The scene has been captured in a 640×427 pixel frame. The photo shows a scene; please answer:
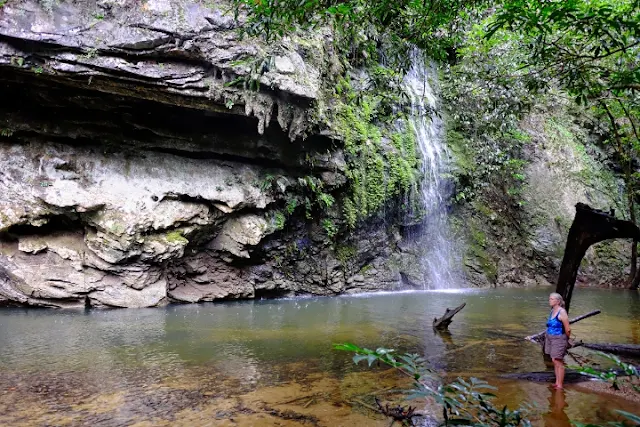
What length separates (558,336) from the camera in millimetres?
5453

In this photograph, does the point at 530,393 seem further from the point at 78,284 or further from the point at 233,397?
the point at 78,284

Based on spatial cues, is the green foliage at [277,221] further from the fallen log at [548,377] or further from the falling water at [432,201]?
the fallen log at [548,377]

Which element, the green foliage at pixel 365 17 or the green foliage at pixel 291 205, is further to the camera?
the green foliage at pixel 291 205

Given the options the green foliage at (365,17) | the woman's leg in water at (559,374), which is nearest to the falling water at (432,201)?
the green foliage at (365,17)

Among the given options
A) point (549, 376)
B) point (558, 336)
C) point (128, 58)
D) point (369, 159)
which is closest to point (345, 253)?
point (369, 159)

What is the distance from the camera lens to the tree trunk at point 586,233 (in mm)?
6203

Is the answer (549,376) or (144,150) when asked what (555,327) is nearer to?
(549,376)

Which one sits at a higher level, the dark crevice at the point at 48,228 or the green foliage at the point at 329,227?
the green foliage at the point at 329,227

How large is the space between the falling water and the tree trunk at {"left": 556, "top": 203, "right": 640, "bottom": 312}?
33.1ft

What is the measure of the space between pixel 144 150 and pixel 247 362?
8.05m

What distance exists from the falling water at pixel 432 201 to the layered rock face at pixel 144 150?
4.77m

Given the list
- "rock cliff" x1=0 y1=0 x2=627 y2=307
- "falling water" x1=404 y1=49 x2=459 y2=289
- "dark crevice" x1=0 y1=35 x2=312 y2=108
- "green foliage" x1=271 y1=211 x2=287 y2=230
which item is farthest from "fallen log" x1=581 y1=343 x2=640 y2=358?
"falling water" x1=404 y1=49 x2=459 y2=289

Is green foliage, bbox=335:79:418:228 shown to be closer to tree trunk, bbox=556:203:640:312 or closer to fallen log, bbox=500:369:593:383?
tree trunk, bbox=556:203:640:312

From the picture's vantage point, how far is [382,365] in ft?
19.6
